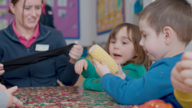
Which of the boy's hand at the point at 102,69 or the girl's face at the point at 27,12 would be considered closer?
the boy's hand at the point at 102,69

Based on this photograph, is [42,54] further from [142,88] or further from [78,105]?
[142,88]

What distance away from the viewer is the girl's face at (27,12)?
1.42 meters

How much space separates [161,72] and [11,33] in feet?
3.79

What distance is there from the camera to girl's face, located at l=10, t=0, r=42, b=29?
1419 millimetres

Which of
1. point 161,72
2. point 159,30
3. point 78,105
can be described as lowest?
point 78,105

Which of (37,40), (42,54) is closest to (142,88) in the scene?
(42,54)

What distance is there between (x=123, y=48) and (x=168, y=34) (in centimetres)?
46

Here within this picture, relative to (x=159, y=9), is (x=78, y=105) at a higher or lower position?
lower

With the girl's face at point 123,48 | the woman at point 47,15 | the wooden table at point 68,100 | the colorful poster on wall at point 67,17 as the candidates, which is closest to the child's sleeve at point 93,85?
the wooden table at point 68,100

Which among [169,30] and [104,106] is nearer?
[104,106]

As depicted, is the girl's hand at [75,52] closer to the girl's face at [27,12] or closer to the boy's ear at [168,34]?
the girl's face at [27,12]

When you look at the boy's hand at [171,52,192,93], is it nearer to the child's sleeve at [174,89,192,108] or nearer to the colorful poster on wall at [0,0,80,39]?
the child's sleeve at [174,89,192,108]

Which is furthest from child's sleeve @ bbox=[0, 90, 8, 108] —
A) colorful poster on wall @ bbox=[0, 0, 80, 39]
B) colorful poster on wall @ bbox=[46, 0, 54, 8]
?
colorful poster on wall @ bbox=[46, 0, 54, 8]

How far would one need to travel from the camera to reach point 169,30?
31.0 inches
